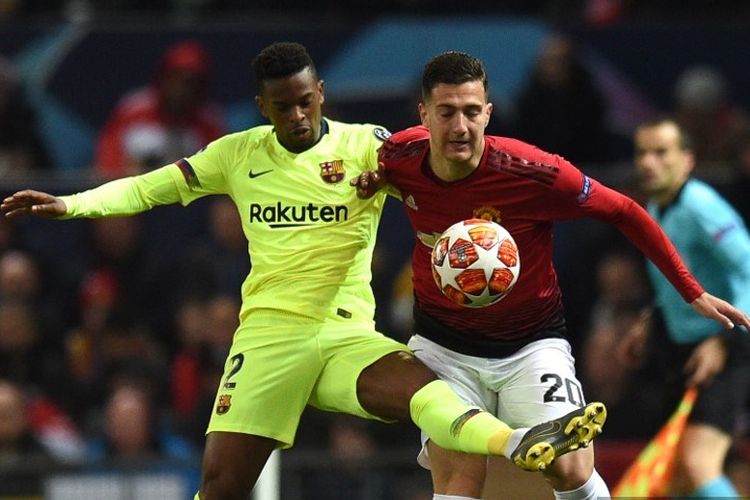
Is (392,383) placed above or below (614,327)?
above

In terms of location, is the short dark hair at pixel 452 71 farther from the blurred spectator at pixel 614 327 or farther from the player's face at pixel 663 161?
the blurred spectator at pixel 614 327

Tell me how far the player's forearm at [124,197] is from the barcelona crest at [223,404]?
0.85 m

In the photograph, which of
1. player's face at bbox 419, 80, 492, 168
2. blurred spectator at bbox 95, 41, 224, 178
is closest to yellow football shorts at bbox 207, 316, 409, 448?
player's face at bbox 419, 80, 492, 168

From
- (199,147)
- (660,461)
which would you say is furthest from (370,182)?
(199,147)

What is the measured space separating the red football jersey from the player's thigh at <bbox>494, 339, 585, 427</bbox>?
100 mm

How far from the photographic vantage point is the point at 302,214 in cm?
672

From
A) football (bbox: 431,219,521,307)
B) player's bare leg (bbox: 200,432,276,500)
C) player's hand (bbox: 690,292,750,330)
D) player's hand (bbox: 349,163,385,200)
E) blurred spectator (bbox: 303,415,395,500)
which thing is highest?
player's hand (bbox: 349,163,385,200)

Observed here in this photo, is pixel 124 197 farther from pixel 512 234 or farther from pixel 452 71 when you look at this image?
pixel 512 234

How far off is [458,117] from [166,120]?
16.0 feet

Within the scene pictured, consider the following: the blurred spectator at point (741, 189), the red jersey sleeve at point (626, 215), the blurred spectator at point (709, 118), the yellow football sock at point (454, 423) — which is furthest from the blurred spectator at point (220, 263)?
the red jersey sleeve at point (626, 215)

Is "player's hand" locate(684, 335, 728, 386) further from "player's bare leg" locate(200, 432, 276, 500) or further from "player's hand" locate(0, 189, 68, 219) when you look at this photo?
"player's hand" locate(0, 189, 68, 219)

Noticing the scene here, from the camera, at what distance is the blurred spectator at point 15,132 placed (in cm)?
1094

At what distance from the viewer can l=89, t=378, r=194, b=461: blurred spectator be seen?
9.58 metres

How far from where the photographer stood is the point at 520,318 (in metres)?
6.56
